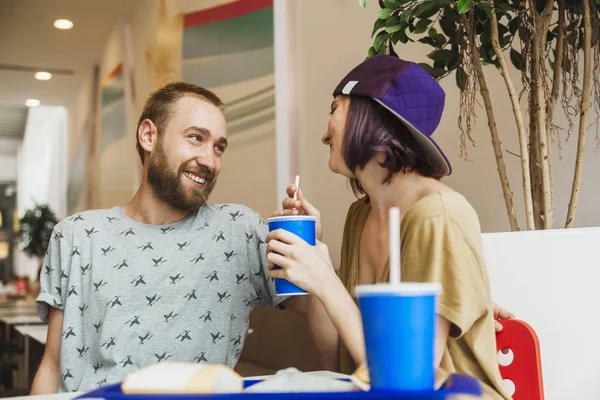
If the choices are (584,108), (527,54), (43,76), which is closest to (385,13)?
(527,54)

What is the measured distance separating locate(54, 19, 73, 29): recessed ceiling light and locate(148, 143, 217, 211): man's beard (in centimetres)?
497

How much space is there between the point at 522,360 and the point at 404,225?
0.42 meters

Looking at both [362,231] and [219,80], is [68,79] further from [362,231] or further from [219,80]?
[362,231]

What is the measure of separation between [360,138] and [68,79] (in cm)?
701

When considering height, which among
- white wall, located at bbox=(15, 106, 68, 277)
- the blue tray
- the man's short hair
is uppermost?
white wall, located at bbox=(15, 106, 68, 277)

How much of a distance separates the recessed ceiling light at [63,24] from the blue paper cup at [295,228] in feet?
18.4

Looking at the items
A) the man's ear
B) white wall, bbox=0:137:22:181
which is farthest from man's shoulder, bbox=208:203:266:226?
white wall, bbox=0:137:22:181

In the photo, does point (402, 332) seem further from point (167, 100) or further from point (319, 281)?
point (167, 100)

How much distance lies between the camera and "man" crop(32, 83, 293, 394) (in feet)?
4.72

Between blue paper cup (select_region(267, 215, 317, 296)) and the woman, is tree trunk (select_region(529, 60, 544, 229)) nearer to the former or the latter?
the woman

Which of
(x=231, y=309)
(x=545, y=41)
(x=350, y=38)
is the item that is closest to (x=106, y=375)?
(x=231, y=309)

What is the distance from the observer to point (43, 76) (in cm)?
737

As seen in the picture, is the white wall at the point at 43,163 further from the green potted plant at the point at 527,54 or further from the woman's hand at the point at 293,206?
the woman's hand at the point at 293,206

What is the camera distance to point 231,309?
153 cm
